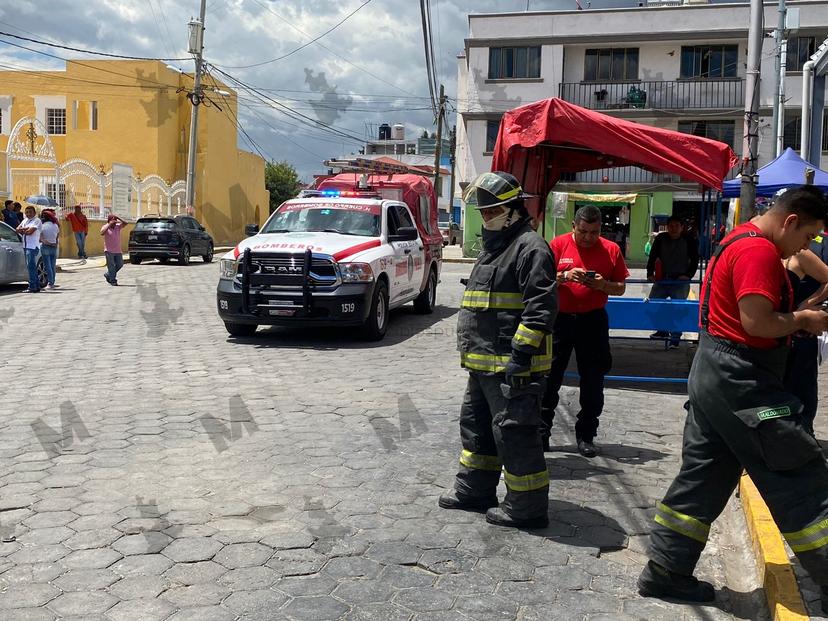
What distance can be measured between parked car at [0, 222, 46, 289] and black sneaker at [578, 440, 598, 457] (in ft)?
46.1

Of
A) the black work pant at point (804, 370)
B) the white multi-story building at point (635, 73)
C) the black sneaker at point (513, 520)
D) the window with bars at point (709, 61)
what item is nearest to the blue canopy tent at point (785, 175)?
the black work pant at point (804, 370)

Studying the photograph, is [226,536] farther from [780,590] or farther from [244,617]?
[780,590]

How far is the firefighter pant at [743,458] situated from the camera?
3.57 m

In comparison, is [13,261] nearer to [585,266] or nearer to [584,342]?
[585,266]

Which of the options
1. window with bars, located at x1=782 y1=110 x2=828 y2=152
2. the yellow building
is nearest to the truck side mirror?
the yellow building

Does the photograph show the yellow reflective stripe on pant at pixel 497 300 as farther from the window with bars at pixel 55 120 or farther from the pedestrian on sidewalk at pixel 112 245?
the window with bars at pixel 55 120

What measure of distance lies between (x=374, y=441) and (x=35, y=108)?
40.0m

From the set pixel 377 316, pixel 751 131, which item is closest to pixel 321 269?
pixel 377 316

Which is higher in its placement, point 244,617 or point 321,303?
point 321,303

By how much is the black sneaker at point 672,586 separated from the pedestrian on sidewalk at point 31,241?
15.5 metres

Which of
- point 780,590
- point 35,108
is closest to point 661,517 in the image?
point 780,590

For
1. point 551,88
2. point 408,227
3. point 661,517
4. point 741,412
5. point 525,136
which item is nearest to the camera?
point 741,412

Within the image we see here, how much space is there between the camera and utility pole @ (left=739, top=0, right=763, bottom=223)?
9.26m

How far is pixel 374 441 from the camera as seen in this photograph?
657 centimetres
